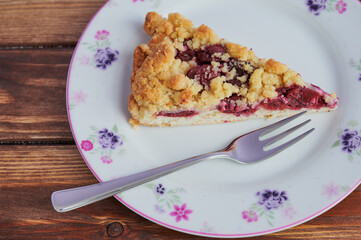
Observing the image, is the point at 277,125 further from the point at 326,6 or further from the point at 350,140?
the point at 326,6

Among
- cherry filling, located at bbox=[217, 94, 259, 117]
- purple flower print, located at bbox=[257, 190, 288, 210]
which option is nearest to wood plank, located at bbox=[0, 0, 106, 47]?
cherry filling, located at bbox=[217, 94, 259, 117]

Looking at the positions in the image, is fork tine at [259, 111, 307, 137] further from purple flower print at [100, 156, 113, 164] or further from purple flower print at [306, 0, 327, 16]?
purple flower print at [100, 156, 113, 164]

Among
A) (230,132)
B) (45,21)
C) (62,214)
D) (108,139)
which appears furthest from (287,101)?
(45,21)

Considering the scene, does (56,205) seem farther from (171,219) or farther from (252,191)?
(252,191)

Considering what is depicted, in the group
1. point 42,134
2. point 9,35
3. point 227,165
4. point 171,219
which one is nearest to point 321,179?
point 227,165

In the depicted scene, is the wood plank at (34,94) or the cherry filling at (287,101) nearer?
the cherry filling at (287,101)

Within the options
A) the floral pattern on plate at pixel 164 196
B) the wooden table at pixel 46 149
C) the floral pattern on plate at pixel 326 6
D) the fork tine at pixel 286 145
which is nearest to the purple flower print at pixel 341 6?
the floral pattern on plate at pixel 326 6

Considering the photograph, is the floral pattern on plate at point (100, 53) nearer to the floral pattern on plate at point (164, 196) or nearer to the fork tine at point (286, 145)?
the floral pattern on plate at point (164, 196)
